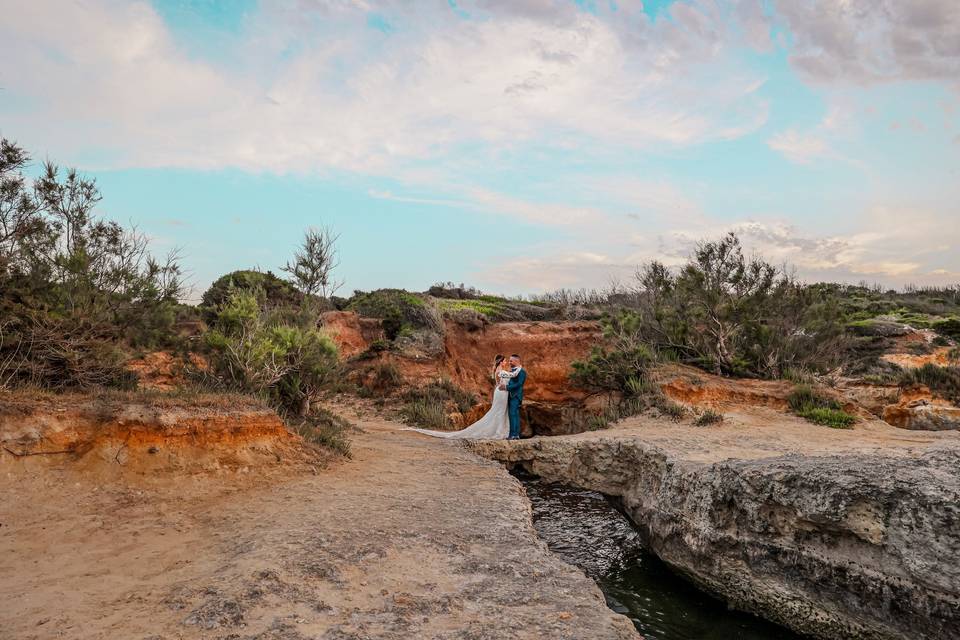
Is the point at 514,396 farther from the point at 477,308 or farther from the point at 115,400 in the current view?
the point at 477,308

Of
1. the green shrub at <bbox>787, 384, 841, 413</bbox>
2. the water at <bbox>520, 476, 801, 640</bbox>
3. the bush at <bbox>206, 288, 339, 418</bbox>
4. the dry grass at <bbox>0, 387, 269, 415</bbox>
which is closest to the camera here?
the water at <bbox>520, 476, 801, 640</bbox>

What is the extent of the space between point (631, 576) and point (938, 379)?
11.3 metres

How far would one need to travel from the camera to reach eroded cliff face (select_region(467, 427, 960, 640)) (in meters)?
4.12

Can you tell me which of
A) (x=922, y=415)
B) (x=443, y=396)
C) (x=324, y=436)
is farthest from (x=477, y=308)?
(x=922, y=415)

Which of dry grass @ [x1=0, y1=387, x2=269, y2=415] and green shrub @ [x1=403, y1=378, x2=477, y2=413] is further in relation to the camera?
green shrub @ [x1=403, y1=378, x2=477, y2=413]

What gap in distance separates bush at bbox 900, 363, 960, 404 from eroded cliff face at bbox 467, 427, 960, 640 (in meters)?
9.62

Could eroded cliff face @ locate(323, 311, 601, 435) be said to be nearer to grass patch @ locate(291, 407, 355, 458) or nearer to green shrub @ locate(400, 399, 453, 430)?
green shrub @ locate(400, 399, 453, 430)

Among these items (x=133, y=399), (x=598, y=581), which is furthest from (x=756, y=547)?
(x=133, y=399)

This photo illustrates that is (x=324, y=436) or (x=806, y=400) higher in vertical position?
(x=806, y=400)

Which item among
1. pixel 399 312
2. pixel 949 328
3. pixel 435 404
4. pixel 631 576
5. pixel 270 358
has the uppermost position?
pixel 399 312

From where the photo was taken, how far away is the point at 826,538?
4840mm

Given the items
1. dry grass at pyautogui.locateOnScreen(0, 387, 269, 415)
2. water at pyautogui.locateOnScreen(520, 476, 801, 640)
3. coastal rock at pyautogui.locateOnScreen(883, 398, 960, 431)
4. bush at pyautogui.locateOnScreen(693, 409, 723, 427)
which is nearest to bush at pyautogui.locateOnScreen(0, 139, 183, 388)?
dry grass at pyautogui.locateOnScreen(0, 387, 269, 415)

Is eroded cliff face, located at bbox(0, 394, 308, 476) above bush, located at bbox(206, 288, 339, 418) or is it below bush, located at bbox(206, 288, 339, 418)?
below

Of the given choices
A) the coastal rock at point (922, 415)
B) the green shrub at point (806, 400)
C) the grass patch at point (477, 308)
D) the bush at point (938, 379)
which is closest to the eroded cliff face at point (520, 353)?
the grass patch at point (477, 308)
